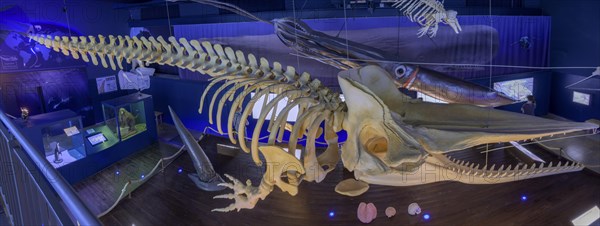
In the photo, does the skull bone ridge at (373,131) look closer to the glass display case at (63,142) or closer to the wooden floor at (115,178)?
the wooden floor at (115,178)

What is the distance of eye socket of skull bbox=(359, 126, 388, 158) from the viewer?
2018 mm

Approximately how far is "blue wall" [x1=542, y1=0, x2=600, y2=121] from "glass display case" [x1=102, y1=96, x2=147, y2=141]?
6.93 meters

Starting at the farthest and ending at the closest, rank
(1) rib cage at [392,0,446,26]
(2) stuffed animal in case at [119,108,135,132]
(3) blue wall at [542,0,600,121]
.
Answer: (2) stuffed animal in case at [119,108,135,132], (1) rib cage at [392,0,446,26], (3) blue wall at [542,0,600,121]

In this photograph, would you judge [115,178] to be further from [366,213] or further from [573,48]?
[573,48]

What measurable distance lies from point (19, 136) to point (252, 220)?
10.6 ft

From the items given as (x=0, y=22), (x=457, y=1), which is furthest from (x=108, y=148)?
(x=457, y=1)

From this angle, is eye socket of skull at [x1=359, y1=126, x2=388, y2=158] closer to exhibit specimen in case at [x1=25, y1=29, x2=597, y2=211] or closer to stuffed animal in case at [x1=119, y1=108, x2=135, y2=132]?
exhibit specimen in case at [x1=25, y1=29, x2=597, y2=211]

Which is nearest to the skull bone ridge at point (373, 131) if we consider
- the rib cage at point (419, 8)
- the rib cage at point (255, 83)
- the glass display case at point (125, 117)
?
the rib cage at point (255, 83)

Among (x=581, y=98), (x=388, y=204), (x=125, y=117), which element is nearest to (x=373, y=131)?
(x=388, y=204)

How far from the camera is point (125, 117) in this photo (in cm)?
675

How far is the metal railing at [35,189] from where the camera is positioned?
651 mm

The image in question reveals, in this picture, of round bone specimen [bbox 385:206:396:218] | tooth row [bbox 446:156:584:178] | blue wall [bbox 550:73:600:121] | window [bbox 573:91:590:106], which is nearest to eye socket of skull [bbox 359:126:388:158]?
tooth row [bbox 446:156:584:178]

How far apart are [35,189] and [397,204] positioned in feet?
12.7

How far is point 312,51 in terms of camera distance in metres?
4.95
